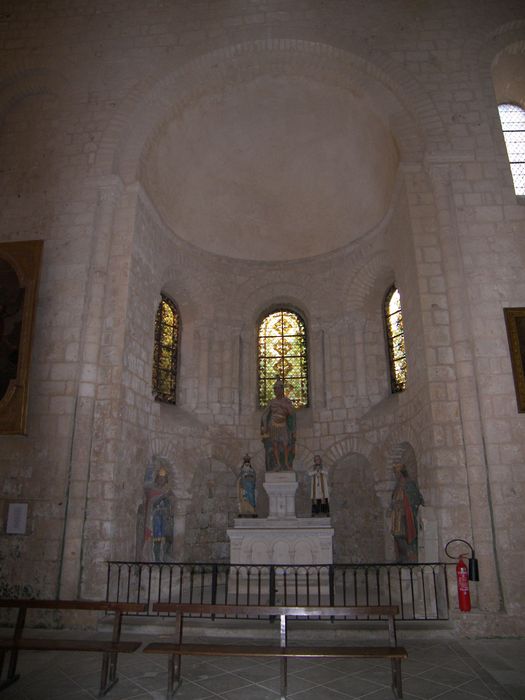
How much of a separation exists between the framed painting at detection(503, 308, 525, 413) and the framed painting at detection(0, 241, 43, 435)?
23.8 feet

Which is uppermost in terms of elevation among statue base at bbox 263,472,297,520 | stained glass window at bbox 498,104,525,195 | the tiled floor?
stained glass window at bbox 498,104,525,195

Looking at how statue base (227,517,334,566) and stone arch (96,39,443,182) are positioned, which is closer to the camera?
statue base (227,517,334,566)

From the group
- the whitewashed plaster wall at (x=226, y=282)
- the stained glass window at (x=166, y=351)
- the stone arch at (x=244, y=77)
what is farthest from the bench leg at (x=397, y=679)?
the stone arch at (x=244, y=77)

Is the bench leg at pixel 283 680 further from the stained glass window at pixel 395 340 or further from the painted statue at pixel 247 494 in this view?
the stained glass window at pixel 395 340

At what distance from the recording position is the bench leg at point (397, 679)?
4.31 m

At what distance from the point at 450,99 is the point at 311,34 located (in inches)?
121

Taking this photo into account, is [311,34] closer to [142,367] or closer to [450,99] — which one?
[450,99]

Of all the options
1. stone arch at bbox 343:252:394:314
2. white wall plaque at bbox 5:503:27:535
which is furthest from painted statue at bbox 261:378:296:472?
white wall plaque at bbox 5:503:27:535

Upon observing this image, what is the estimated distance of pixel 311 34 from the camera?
10.1 meters

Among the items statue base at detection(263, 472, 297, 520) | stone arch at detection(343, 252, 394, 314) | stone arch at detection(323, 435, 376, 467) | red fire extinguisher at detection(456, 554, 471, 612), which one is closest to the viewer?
red fire extinguisher at detection(456, 554, 471, 612)

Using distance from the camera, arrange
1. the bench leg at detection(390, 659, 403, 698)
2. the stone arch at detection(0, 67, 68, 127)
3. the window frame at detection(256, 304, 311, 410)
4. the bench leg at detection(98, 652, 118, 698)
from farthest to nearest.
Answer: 1. the window frame at detection(256, 304, 311, 410)
2. the stone arch at detection(0, 67, 68, 127)
3. the bench leg at detection(98, 652, 118, 698)
4. the bench leg at detection(390, 659, 403, 698)

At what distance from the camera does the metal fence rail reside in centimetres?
671

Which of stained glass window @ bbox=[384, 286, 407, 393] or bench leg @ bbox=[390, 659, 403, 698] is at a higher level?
stained glass window @ bbox=[384, 286, 407, 393]

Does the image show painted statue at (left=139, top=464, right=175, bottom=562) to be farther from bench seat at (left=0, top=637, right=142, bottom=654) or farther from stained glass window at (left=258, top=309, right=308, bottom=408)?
bench seat at (left=0, top=637, right=142, bottom=654)
